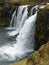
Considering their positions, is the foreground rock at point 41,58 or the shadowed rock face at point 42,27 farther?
the shadowed rock face at point 42,27

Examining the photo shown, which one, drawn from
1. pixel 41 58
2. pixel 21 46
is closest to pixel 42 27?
pixel 21 46

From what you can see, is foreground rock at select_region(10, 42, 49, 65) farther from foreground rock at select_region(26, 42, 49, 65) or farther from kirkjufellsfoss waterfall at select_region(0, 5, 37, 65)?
kirkjufellsfoss waterfall at select_region(0, 5, 37, 65)

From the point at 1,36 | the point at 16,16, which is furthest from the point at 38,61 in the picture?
the point at 16,16

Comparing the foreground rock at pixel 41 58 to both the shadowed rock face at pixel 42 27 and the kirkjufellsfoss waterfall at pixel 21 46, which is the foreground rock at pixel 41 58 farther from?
the shadowed rock face at pixel 42 27

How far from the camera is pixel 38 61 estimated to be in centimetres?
787

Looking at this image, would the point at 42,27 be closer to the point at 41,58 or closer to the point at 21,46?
the point at 21,46

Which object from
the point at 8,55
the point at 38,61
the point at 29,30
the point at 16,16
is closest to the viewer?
the point at 38,61

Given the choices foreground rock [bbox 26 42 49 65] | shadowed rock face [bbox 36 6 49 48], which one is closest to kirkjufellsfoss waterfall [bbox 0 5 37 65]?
shadowed rock face [bbox 36 6 49 48]

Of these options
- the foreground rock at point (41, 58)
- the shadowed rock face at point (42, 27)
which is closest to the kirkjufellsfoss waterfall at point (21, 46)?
the shadowed rock face at point (42, 27)

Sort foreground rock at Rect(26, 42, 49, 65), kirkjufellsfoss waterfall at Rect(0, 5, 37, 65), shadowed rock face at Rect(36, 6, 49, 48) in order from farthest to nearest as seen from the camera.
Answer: shadowed rock face at Rect(36, 6, 49, 48), kirkjufellsfoss waterfall at Rect(0, 5, 37, 65), foreground rock at Rect(26, 42, 49, 65)

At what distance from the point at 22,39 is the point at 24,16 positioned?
22.7ft

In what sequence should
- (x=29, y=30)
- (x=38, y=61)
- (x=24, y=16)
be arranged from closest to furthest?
(x=38, y=61)
(x=29, y=30)
(x=24, y=16)

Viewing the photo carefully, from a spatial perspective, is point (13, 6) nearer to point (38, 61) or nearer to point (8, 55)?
point (8, 55)

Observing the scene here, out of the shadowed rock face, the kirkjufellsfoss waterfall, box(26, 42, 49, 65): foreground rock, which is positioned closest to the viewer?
box(26, 42, 49, 65): foreground rock
